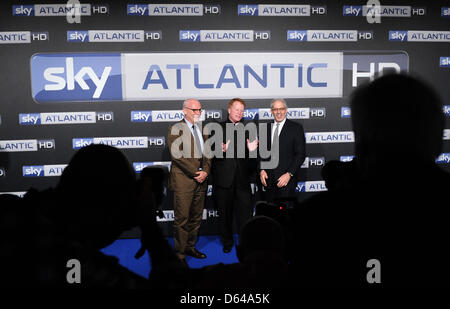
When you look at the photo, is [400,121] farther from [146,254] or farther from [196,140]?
[146,254]

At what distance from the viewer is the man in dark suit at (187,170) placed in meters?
3.25

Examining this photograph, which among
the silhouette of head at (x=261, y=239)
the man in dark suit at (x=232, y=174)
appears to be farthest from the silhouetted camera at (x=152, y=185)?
the man in dark suit at (x=232, y=174)

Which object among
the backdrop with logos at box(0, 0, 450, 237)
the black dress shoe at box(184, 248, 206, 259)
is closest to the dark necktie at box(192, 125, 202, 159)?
the backdrop with logos at box(0, 0, 450, 237)

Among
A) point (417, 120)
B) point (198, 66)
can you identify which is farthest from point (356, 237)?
point (198, 66)

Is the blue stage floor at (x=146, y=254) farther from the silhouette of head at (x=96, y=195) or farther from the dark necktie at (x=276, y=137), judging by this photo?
the silhouette of head at (x=96, y=195)

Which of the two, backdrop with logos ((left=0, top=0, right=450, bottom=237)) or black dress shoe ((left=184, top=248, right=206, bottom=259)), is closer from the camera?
black dress shoe ((left=184, top=248, right=206, bottom=259))

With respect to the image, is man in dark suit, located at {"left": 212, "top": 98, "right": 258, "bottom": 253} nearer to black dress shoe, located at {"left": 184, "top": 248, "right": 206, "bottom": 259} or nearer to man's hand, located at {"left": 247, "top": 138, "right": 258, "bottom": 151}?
man's hand, located at {"left": 247, "top": 138, "right": 258, "bottom": 151}

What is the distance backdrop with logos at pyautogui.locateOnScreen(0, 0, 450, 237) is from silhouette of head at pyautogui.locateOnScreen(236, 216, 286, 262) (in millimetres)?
3188

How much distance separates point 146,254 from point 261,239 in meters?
2.88

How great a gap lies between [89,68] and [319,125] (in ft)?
8.53

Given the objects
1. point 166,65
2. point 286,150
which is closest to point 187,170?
point 286,150

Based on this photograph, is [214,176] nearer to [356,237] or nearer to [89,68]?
[89,68]

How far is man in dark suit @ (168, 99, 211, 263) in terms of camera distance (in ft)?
10.7

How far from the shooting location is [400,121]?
64cm
